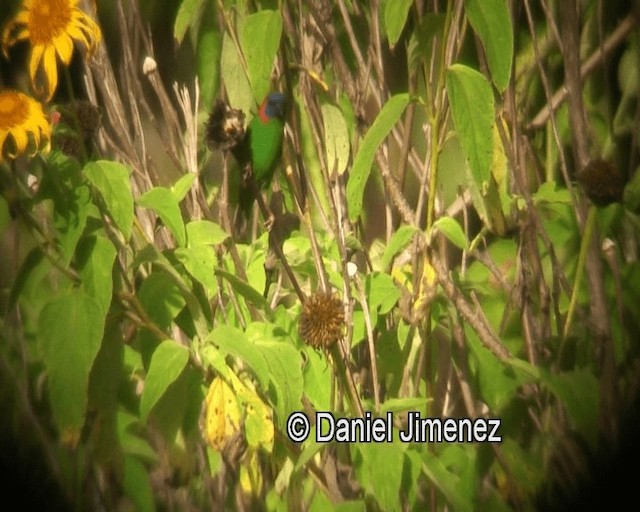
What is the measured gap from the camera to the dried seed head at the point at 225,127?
0.63m

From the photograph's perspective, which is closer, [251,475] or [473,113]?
[473,113]

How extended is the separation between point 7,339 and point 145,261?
19 centimetres

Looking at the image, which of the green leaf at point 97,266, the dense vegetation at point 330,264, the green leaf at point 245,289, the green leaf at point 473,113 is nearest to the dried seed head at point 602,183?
the dense vegetation at point 330,264

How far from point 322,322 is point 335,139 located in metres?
0.18

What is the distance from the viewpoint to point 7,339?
A: 0.69m

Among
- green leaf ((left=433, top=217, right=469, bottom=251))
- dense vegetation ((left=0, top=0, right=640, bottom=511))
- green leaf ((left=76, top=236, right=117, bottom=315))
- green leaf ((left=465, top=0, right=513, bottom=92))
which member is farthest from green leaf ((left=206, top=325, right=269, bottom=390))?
green leaf ((left=465, top=0, right=513, bottom=92))

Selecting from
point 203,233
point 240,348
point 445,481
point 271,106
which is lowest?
point 445,481

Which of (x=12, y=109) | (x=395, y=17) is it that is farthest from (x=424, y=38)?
(x=12, y=109)

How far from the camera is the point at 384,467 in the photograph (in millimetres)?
632

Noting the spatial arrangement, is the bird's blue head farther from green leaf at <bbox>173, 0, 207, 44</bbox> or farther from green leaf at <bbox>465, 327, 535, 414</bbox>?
green leaf at <bbox>465, 327, 535, 414</bbox>

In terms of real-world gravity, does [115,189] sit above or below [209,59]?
below

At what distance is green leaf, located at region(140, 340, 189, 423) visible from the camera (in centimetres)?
62

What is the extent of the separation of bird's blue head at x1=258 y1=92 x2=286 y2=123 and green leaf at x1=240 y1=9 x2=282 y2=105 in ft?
0.07

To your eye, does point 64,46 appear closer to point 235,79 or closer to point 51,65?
point 51,65
